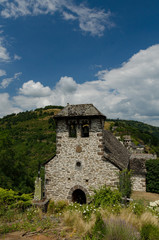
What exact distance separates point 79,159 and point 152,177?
52.9ft

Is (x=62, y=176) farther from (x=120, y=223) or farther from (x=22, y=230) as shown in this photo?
(x=120, y=223)

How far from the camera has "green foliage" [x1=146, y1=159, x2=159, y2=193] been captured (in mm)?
23645

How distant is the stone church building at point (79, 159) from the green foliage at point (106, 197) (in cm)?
64

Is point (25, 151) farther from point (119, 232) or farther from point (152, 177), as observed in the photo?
point (119, 232)

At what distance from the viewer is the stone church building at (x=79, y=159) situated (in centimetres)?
1217

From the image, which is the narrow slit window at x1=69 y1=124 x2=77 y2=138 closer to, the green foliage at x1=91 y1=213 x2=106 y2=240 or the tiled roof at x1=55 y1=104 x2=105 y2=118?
the tiled roof at x1=55 y1=104 x2=105 y2=118

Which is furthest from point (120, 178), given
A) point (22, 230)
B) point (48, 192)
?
point (22, 230)

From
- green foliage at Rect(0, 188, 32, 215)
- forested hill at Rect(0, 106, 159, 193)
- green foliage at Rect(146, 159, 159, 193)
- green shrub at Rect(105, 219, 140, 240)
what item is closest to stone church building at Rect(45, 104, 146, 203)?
forested hill at Rect(0, 106, 159, 193)

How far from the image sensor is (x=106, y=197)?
1067cm

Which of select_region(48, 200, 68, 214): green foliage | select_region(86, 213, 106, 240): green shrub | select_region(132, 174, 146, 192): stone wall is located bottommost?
select_region(132, 174, 146, 192): stone wall

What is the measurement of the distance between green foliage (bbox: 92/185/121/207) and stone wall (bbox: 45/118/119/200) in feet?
2.22

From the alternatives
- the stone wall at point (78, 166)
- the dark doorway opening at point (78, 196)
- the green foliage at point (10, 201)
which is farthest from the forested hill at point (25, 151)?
the green foliage at point (10, 201)

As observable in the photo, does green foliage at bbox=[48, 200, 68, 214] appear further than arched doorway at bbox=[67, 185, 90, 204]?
No

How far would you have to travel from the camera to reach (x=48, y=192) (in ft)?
43.6
